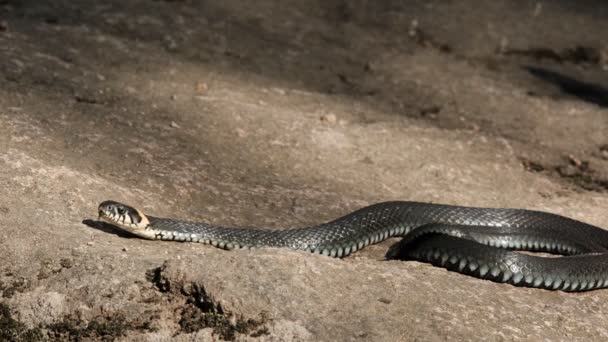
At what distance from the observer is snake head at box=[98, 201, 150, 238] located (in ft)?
21.7

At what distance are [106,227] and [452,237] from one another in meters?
2.59

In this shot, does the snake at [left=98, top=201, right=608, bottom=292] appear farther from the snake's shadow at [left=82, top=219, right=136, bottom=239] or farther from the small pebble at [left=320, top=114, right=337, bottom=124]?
the small pebble at [left=320, top=114, right=337, bottom=124]

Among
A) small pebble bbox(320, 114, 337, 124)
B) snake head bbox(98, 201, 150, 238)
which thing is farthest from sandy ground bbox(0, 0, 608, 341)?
snake head bbox(98, 201, 150, 238)

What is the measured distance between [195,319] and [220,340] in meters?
0.24

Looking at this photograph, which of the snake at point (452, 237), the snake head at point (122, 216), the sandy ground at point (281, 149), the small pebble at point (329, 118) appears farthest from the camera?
the small pebble at point (329, 118)

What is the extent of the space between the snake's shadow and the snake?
7cm

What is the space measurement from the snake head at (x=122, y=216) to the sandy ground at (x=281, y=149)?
0.13 m

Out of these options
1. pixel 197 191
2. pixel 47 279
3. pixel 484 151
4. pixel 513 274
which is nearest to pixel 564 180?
pixel 484 151

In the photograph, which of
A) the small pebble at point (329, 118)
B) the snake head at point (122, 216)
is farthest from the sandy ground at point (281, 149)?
the snake head at point (122, 216)

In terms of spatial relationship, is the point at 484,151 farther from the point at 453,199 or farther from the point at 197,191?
the point at 197,191

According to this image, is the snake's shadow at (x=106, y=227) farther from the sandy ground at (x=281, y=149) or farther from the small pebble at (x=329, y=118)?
the small pebble at (x=329, y=118)

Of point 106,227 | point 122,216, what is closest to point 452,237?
point 122,216

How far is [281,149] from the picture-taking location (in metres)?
9.12

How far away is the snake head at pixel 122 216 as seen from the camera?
6609 mm
